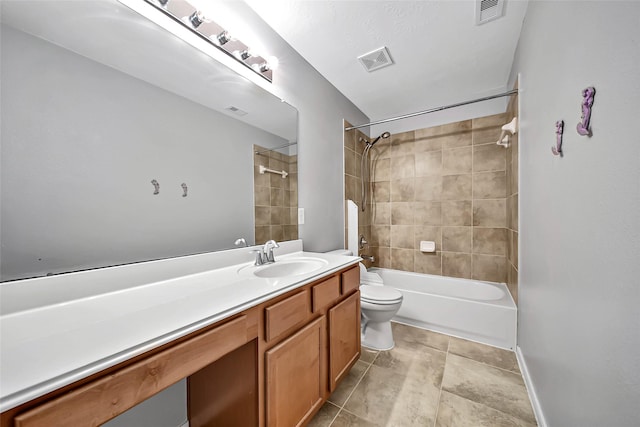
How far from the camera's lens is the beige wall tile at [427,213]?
Answer: 2.72m

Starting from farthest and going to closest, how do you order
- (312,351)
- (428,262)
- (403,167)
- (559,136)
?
1. (403,167)
2. (428,262)
3. (312,351)
4. (559,136)

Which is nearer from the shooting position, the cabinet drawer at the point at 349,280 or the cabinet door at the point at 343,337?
the cabinet door at the point at 343,337

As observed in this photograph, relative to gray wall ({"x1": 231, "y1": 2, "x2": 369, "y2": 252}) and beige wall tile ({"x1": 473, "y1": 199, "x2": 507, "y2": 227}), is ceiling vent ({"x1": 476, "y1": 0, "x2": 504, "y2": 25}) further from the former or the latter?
beige wall tile ({"x1": 473, "y1": 199, "x2": 507, "y2": 227})

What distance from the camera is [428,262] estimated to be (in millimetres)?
2785

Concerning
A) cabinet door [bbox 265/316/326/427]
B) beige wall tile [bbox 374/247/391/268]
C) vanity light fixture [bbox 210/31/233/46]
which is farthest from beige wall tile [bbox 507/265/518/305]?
vanity light fixture [bbox 210/31/233/46]

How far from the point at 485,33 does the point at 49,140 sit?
2.53m

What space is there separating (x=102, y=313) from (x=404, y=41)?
231 centimetres

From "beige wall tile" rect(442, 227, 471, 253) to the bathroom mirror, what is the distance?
2.36 metres

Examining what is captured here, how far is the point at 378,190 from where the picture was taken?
3100 millimetres

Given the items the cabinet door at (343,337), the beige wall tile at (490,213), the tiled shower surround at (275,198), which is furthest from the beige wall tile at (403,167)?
the cabinet door at (343,337)

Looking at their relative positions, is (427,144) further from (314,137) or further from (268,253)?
(268,253)

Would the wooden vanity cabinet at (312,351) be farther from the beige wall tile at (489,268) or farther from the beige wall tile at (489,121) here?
the beige wall tile at (489,121)

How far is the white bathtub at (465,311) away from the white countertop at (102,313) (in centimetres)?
151

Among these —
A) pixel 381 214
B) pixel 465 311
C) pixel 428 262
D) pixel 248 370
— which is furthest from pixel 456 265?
pixel 248 370
